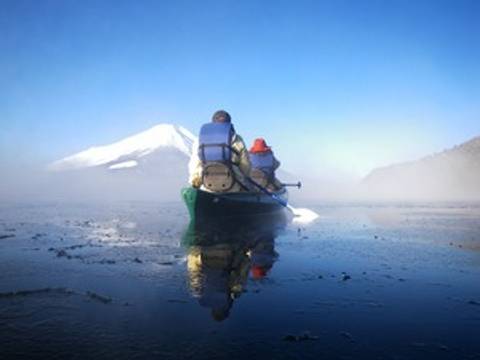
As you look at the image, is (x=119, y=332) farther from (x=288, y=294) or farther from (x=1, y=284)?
(x=1, y=284)

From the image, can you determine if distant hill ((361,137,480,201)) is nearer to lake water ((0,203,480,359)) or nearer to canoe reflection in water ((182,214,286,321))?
canoe reflection in water ((182,214,286,321))

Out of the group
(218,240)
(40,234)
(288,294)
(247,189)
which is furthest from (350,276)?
(247,189)

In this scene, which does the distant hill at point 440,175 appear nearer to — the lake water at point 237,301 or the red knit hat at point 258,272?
the lake water at point 237,301

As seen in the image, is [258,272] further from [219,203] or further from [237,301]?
[219,203]

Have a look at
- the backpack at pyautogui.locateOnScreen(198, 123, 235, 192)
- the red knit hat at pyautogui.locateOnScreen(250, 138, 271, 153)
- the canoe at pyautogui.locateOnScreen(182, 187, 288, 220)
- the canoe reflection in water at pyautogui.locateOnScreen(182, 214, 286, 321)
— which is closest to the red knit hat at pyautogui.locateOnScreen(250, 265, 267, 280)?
the canoe reflection in water at pyautogui.locateOnScreen(182, 214, 286, 321)

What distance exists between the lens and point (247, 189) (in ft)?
55.6

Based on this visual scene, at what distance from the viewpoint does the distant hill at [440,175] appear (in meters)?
86.5

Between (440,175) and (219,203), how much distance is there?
102 meters

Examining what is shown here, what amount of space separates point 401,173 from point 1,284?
5318 inches

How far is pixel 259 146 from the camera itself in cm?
2317

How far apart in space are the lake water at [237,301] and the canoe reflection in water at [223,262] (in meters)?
0.03

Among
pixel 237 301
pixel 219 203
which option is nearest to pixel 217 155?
pixel 219 203

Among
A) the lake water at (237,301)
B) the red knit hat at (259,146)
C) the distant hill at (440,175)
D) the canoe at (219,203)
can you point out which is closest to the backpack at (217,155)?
the canoe at (219,203)

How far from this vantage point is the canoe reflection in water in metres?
5.02
